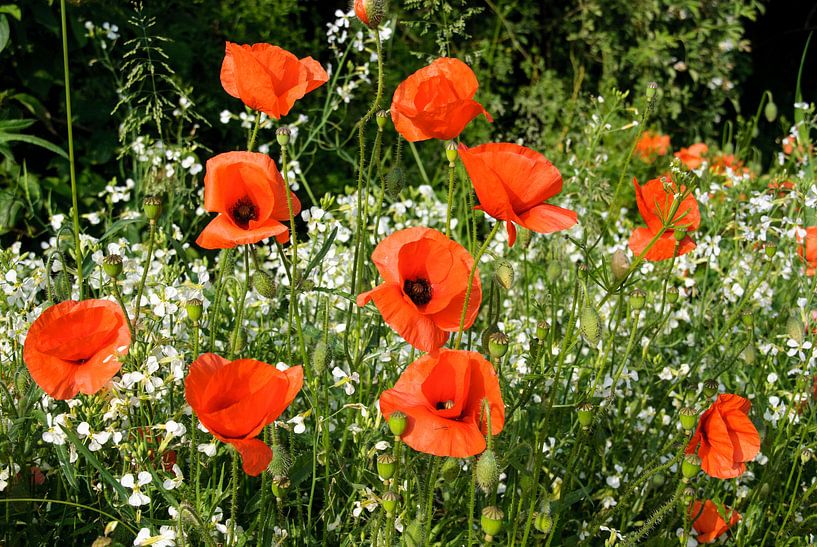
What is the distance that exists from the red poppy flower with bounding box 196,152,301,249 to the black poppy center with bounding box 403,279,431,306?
0.71 ft

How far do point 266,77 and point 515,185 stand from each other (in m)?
0.46

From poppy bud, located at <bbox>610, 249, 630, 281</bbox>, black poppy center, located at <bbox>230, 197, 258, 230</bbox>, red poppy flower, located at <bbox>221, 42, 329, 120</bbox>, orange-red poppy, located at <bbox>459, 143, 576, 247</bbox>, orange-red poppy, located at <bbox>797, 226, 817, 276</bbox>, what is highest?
red poppy flower, located at <bbox>221, 42, 329, 120</bbox>

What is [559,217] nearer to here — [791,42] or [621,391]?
[621,391]

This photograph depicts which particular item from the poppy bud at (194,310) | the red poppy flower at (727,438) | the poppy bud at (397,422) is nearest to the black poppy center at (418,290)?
the poppy bud at (397,422)

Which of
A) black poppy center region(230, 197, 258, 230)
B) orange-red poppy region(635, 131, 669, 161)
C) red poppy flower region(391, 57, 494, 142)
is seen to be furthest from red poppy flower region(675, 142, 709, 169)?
black poppy center region(230, 197, 258, 230)

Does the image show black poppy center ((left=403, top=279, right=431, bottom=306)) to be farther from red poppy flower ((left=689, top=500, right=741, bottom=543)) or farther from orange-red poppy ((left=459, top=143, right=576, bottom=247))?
red poppy flower ((left=689, top=500, right=741, bottom=543))

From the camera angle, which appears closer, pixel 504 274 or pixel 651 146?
pixel 504 274

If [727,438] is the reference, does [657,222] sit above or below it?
above

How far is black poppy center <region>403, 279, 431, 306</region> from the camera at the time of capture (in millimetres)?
1473

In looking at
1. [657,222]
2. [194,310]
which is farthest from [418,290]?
[657,222]

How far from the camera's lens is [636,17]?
5.18 metres

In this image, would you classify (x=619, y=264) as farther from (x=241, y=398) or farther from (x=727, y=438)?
(x=241, y=398)

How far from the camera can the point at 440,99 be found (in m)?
1.48

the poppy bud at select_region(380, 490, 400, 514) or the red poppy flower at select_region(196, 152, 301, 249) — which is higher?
the red poppy flower at select_region(196, 152, 301, 249)
